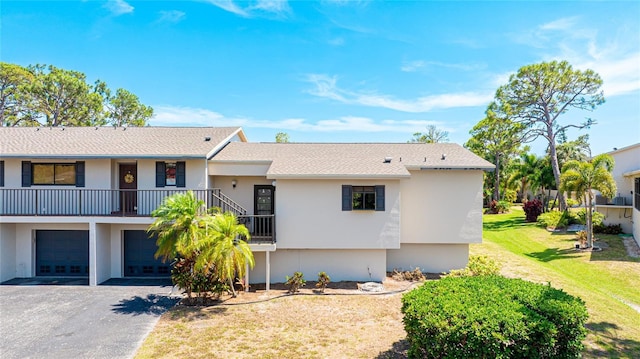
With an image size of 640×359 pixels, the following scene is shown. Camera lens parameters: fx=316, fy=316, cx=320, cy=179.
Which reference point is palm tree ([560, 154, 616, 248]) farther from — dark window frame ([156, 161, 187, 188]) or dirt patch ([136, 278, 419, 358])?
dark window frame ([156, 161, 187, 188])

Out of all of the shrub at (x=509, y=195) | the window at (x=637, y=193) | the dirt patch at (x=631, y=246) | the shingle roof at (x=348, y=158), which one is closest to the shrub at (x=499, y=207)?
the shrub at (x=509, y=195)

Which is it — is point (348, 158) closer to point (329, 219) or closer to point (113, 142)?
point (329, 219)

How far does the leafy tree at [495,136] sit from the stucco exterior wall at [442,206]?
75.8 feet

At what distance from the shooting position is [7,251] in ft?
43.5

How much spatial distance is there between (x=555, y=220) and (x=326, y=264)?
2332cm

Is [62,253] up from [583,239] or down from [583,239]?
up

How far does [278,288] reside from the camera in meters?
12.6

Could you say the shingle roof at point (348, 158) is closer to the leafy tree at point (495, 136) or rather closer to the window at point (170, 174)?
the window at point (170, 174)

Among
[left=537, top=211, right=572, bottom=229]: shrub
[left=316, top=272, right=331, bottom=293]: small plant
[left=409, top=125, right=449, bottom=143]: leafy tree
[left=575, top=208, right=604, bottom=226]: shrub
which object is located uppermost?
[left=409, top=125, right=449, bottom=143]: leafy tree

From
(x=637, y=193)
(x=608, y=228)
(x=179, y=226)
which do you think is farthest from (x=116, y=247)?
(x=608, y=228)

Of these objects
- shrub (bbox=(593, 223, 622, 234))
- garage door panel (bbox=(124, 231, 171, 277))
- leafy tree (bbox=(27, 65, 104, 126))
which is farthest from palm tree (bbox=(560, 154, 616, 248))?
leafy tree (bbox=(27, 65, 104, 126))

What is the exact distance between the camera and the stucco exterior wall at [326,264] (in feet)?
43.2

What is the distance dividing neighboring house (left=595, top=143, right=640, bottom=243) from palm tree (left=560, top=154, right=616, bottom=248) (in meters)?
3.89

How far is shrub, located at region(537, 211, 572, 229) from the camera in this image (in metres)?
25.6
